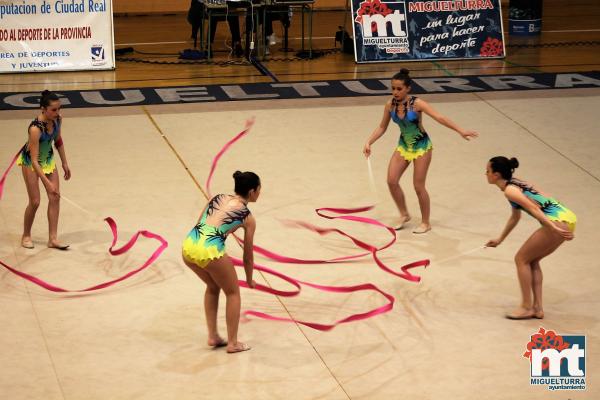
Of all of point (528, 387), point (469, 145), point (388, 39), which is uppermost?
point (388, 39)

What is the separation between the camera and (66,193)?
32.7ft

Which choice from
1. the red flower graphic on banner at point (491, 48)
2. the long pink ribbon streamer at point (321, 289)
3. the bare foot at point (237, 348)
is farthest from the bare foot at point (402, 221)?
the red flower graphic on banner at point (491, 48)

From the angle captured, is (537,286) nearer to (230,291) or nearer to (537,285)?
(537,285)

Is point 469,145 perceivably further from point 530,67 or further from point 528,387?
point 528,387

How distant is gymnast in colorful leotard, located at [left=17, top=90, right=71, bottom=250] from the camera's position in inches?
323

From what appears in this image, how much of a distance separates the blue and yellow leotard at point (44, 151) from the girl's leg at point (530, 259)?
13.1 ft

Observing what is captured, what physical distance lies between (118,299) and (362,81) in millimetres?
7537

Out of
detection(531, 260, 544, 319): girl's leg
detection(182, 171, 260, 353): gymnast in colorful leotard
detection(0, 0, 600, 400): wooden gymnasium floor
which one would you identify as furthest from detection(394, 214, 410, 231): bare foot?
detection(182, 171, 260, 353): gymnast in colorful leotard

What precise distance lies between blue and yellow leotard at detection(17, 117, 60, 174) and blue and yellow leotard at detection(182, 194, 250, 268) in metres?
2.42

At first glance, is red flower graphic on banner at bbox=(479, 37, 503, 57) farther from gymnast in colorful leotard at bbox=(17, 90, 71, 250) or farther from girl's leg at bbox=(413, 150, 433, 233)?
gymnast in colorful leotard at bbox=(17, 90, 71, 250)

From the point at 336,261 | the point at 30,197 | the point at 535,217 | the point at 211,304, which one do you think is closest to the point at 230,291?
the point at 211,304

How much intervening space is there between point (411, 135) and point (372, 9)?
684 cm

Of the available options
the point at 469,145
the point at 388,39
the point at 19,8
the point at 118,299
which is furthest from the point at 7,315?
the point at 388,39

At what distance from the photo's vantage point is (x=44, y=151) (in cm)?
837
